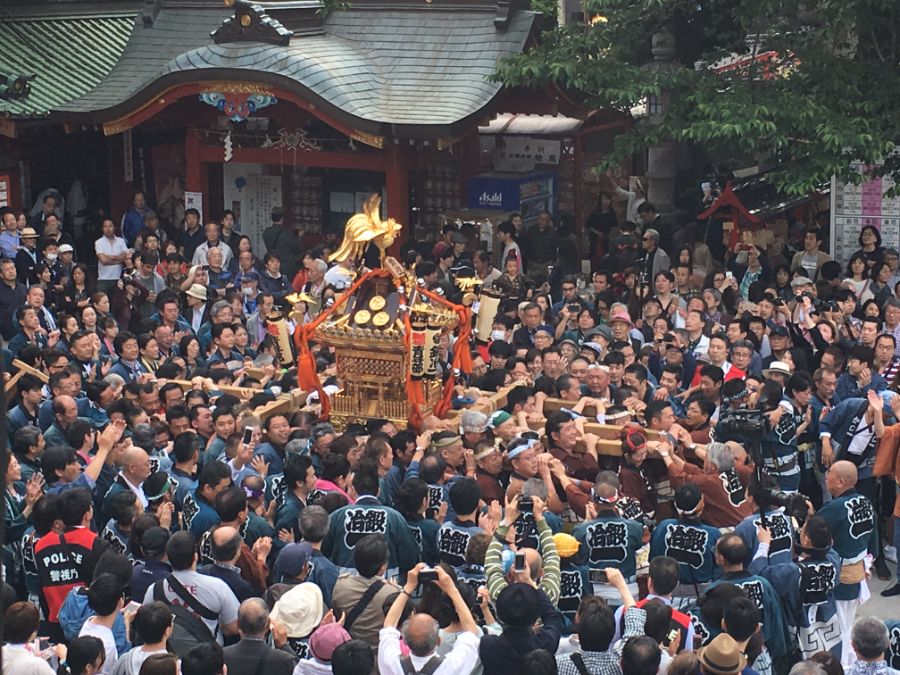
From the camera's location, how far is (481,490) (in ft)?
31.5

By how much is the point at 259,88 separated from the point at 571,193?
5.35 meters

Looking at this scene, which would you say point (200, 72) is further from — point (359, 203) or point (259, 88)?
point (359, 203)

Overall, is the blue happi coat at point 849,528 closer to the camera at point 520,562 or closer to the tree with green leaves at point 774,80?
the camera at point 520,562

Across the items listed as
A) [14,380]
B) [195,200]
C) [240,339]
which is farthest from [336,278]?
[195,200]

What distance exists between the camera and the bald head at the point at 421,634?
7.09 metres

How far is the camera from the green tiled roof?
20562 millimetres

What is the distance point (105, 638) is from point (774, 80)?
12111 mm

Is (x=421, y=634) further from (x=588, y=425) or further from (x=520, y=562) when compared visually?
(x=588, y=425)

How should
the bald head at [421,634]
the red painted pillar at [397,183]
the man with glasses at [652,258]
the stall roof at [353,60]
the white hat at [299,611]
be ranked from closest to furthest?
1. the bald head at [421,634]
2. the white hat at [299,611]
3. the man with glasses at [652,258]
4. the stall roof at [353,60]
5. the red painted pillar at [397,183]

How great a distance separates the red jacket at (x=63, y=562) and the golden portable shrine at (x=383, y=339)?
12.6 ft

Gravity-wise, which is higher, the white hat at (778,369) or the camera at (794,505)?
the white hat at (778,369)

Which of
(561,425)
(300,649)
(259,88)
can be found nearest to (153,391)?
(561,425)

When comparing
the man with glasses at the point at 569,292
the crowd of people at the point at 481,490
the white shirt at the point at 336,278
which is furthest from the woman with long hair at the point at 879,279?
the white shirt at the point at 336,278

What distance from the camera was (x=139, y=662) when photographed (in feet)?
23.8
